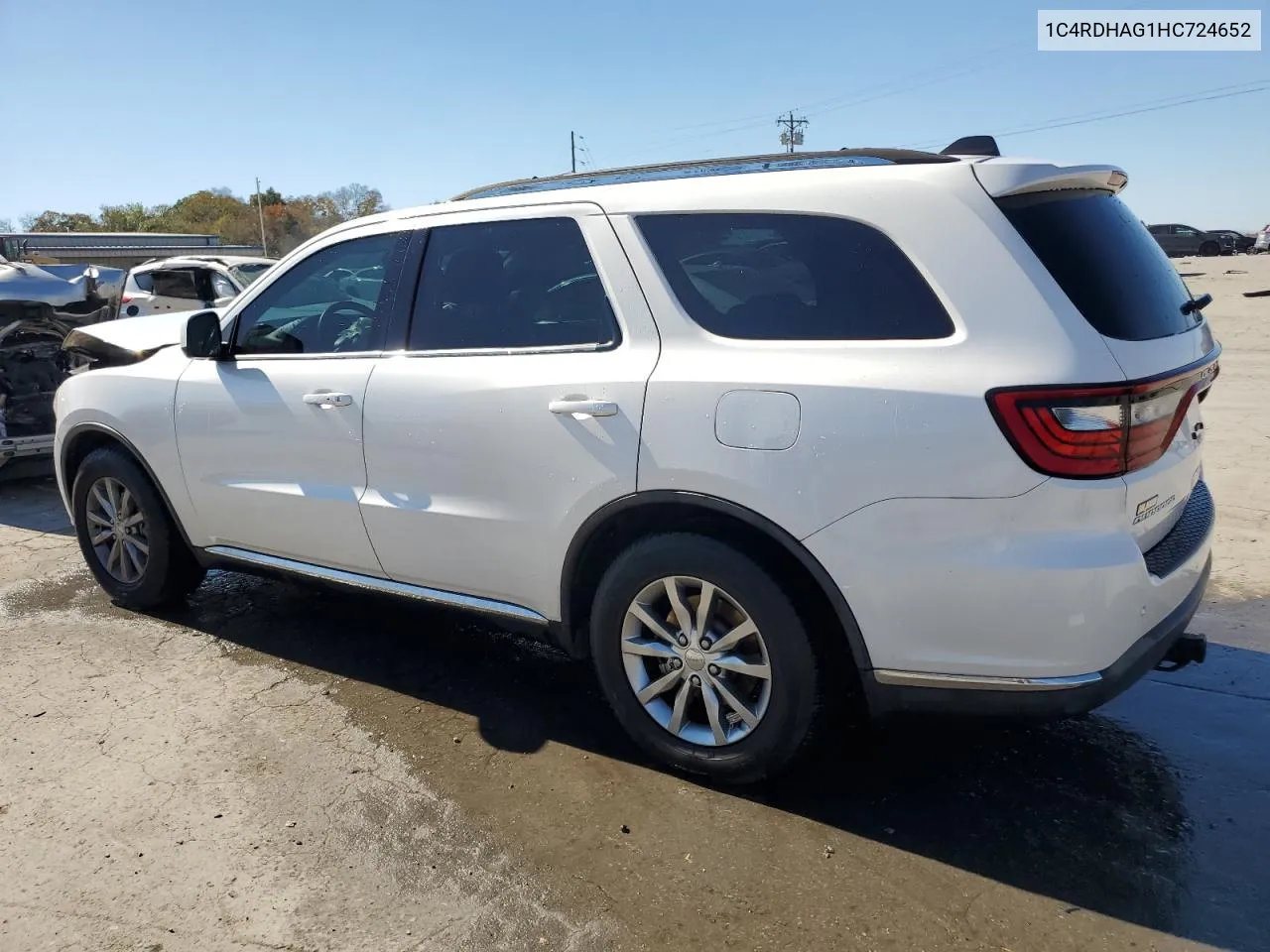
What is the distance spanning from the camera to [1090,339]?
2428mm

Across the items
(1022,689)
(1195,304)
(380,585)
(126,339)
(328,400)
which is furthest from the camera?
(126,339)

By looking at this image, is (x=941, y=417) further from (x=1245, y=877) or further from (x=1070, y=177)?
(x=1245, y=877)

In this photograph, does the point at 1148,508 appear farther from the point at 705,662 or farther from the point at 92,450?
the point at 92,450

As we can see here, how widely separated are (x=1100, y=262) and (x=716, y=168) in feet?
4.15

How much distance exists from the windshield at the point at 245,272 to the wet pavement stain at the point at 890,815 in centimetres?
1059

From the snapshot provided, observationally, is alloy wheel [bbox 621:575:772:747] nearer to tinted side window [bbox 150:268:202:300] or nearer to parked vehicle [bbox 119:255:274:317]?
parked vehicle [bbox 119:255:274:317]

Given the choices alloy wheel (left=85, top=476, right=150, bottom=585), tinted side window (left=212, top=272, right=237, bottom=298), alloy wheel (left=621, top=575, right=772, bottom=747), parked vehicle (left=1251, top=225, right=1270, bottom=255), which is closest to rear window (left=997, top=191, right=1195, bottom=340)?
alloy wheel (left=621, top=575, right=772, bottom=747)

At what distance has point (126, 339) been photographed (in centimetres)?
493

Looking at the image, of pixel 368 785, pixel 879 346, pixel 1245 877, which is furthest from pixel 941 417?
pixel 368 785

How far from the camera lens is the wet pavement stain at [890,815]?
97.7 inches

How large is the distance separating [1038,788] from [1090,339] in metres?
1.48

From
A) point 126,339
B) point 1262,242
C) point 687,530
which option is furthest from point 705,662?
point 1262,242

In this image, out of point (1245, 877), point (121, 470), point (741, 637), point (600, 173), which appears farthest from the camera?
point (121, 470)

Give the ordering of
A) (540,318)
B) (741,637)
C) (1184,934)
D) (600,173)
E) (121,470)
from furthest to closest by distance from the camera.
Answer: (121,470) → (600,173) → (540,318) → (741,637) → (1184,934)
